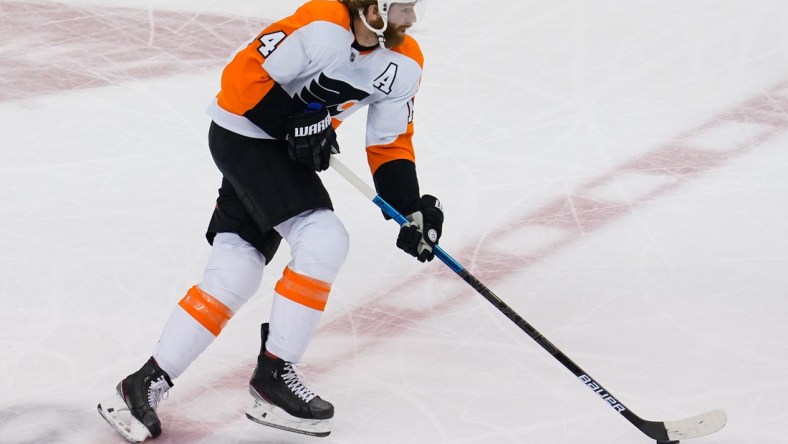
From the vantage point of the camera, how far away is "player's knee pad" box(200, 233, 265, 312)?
9.21 ft

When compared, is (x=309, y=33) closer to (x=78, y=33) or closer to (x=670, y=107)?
(x=670, y=107)

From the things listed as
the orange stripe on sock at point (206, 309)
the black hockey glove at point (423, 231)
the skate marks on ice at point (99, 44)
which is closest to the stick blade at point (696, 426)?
the black hockey glove at point (423, 231)

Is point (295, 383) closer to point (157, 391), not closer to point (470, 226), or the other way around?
point (157, 391)

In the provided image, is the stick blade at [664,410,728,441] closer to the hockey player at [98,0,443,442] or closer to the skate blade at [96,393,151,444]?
the hockey player at [98,0,443,442]

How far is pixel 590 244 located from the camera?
3854 millimetres

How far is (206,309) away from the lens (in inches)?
110

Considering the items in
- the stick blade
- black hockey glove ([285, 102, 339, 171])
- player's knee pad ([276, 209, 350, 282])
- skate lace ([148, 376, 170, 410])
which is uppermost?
black hockey glove ([285, 102, 339, 171])

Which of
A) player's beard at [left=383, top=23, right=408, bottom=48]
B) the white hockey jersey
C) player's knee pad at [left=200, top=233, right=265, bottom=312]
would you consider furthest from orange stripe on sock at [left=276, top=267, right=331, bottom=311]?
player's beard at [left=383, top=23, right=408, bottom=48]

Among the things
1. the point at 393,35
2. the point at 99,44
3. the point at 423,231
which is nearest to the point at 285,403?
the point at 423,231

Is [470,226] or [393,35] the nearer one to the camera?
[393,35]

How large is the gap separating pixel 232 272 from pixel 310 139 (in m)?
0.35

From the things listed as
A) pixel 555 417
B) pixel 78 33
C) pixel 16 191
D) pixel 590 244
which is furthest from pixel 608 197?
pixel 78 33

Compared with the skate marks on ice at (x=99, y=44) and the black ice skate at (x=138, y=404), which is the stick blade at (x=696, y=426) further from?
the skate marks on ice at (x=99, y=44)

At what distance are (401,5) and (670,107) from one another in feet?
8.04
